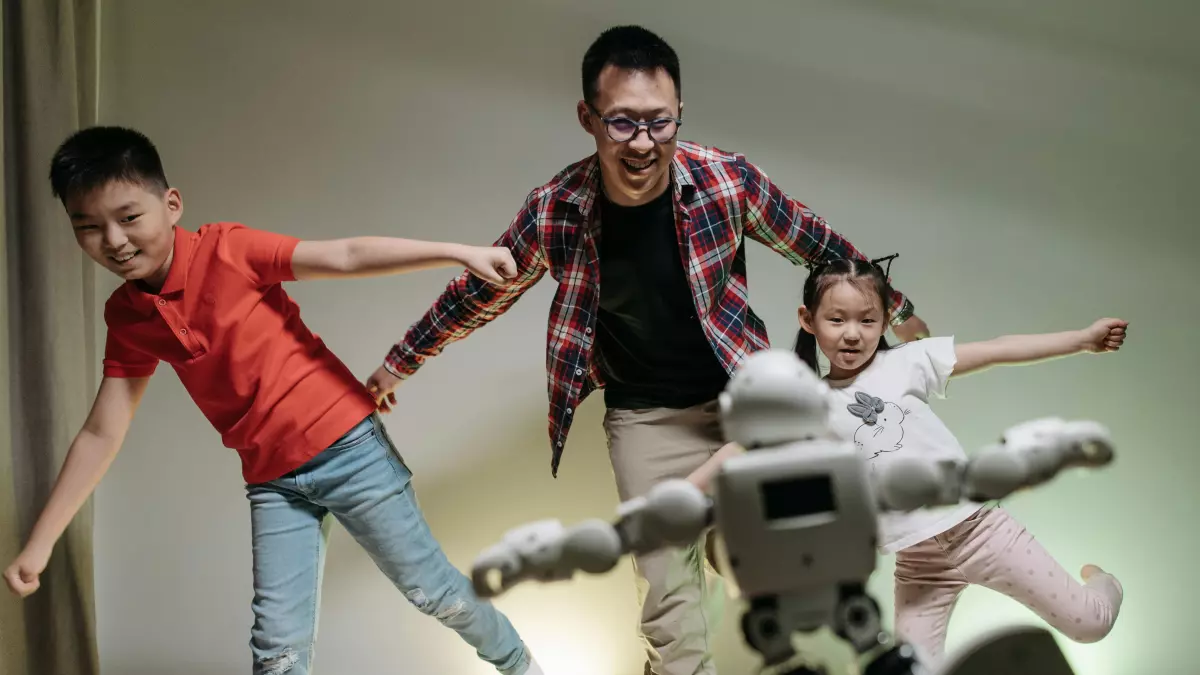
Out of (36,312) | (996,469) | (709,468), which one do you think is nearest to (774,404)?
(996,469)

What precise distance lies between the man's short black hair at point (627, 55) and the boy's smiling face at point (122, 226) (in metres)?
0.62

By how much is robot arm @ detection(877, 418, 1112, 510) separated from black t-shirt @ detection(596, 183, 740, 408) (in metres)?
0.62

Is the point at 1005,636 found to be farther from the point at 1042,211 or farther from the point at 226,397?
the point at 1042,211

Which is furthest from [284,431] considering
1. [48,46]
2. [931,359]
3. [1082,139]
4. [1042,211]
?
[1082,139]

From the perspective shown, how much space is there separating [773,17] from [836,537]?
1.27 meters

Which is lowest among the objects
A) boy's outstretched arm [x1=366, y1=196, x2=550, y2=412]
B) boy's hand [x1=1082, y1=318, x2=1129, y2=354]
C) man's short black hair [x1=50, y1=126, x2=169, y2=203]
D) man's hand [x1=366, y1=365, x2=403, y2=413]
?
man's hand [x1=366, y1=365, x2=403, y2=413]

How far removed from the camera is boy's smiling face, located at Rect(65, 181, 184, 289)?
117 cm

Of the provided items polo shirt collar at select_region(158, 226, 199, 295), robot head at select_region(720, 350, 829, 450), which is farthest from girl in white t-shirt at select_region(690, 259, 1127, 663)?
polo shirt collar at select_region(158, 226, 199, 295)

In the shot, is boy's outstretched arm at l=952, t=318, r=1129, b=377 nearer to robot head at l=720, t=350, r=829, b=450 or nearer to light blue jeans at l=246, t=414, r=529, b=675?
robot head at l=720, t=350, r=829, b=450

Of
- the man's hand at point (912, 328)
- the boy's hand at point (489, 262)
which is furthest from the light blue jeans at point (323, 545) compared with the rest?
the man's hand at point (912, 328)

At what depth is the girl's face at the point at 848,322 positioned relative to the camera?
129cm

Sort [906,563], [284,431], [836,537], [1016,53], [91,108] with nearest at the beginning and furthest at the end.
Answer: [836,537] < [284,431] < [906,563] < [91,108] < [1016,53]

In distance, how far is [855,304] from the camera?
1.29m

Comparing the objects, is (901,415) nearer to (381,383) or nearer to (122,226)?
(381,383)
